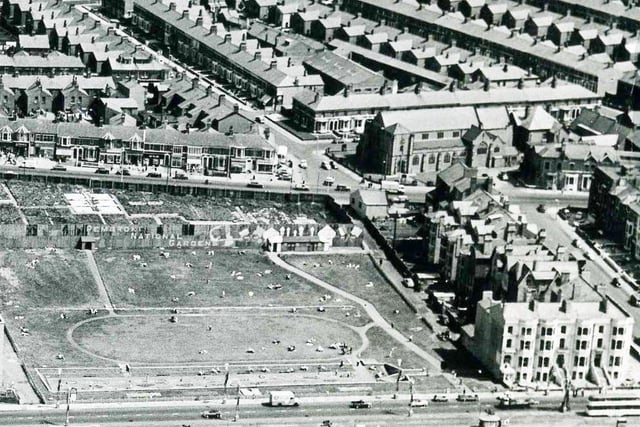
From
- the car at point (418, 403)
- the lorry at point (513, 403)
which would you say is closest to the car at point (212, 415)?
the car at point (418, 403)

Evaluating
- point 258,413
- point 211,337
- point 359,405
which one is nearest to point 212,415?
point 258,413

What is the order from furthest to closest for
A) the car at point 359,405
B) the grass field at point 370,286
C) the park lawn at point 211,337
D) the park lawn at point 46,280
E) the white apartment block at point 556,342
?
the park lawn at point 46,280
the grass field at point 370,286
the park lawn at point 211,337
the white apartment block at point 556,342
the car at point 359,405

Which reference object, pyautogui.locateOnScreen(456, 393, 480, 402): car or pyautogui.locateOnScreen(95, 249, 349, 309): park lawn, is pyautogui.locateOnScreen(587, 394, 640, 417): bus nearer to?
pyautogui.locateOnScreen(456, 393, 480, 402): car

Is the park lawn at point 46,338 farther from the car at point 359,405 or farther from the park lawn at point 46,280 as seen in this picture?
the car at point 359,405

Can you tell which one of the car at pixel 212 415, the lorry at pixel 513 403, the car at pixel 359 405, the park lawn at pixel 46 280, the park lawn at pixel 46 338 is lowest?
the car at pixel 212 415

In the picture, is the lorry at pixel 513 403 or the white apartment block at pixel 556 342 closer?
the lorry at pixel 513 403

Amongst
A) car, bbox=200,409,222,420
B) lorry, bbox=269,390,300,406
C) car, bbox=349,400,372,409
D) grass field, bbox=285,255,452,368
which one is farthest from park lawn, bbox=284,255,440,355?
car, bbox=200,409,222,420

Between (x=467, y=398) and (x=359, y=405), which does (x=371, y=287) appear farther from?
(x=359, y=405)
